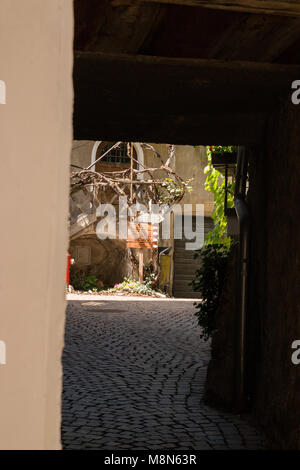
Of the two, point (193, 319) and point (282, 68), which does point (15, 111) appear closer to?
point (282, 68)

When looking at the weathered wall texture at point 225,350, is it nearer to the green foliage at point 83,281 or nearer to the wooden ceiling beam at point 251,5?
the wooden ceiling beam at point 251,5

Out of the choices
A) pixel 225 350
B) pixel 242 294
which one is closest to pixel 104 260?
pixel 225 350

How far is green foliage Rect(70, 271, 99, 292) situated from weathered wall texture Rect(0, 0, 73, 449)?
685 inches

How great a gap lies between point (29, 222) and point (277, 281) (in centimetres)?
294

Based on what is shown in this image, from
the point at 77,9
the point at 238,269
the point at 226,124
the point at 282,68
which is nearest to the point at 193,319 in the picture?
the point at 238,269

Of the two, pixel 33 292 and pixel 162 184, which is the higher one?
pixel 162 184

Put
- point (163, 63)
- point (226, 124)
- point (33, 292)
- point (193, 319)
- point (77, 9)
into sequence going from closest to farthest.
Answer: point (33, 292), point (77, 9), point (163, 63), point (226, 124), point (193, 319)

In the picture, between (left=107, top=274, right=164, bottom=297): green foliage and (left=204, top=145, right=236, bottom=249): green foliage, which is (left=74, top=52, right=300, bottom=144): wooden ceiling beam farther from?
(left=107, top=274, right=164, bottom=297): green foliage

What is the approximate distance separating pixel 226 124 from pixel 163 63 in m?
1.19

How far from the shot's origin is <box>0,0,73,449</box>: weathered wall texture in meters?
1.19

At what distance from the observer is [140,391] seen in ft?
18.6

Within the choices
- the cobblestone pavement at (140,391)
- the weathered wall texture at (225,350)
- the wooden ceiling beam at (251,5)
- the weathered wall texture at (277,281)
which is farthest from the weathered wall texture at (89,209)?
the wooden ceiling beam at (251,5)

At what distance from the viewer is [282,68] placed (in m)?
3.13

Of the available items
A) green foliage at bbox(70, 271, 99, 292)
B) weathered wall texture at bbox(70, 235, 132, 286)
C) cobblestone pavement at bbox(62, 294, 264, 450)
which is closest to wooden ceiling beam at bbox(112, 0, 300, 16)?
cobblestone pavement at bbox(62, 294, 264, 450)
